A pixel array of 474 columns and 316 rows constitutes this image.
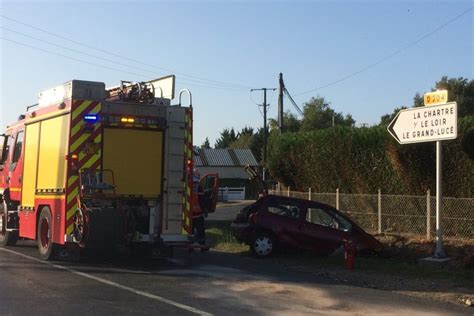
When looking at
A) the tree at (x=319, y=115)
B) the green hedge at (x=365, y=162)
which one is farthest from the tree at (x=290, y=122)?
the green hedge at (x=365, y=162)

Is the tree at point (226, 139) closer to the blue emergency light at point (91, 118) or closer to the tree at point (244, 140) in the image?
the tree at point (244, 140)

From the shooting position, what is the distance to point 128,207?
12070mm

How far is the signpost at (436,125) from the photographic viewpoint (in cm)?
1259

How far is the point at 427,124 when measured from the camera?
13102 mm

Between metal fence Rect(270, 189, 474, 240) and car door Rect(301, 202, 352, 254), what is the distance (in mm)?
2653

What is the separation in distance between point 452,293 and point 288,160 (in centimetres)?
1239

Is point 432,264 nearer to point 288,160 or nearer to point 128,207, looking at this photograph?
point 128,207

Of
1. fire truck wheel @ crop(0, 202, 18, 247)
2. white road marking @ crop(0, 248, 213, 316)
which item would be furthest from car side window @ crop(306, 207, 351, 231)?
fire truck wheel @ crop(0, 202, 18, 247)

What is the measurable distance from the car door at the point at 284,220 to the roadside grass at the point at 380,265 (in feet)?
1.57

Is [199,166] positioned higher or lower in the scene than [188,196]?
higher

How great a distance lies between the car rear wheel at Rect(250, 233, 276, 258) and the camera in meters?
13.9

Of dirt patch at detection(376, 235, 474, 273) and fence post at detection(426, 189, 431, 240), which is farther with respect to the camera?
fence post at detection(426, 189, 431, 240)

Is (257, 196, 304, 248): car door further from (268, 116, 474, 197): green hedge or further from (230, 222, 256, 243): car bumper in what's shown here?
(268, 116, 474, 197): green hedge

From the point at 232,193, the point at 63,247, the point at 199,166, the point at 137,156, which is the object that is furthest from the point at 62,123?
the point at 199,166
